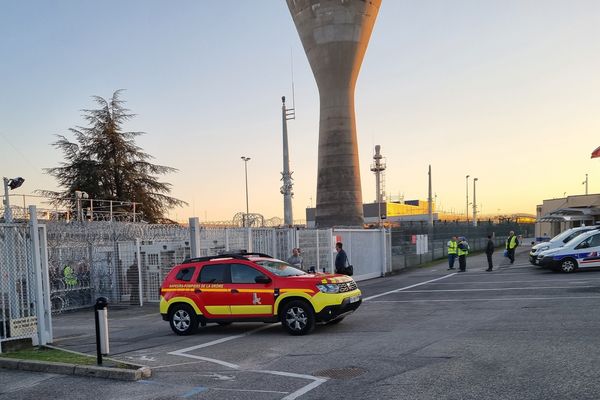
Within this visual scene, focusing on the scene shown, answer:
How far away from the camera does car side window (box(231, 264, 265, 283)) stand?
36.0ft

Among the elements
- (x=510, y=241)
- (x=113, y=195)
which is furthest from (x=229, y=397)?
(x=113, y=195)

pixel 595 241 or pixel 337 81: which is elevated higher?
pixel 337 81

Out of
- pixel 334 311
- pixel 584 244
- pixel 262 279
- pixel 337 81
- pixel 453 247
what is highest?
pixel 337 81

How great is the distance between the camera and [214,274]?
11.3 m

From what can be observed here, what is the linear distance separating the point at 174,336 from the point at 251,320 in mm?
1869

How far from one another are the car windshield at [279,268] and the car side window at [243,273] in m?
0.24

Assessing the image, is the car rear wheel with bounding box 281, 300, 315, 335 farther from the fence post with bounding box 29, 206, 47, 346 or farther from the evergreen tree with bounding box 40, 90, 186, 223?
the evergreen tree with bounding box 40, 90, 186, 223

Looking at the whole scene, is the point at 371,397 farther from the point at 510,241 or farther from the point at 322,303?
the point at 510,241

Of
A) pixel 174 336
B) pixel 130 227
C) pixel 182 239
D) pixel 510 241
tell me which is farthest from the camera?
pixel 510 241

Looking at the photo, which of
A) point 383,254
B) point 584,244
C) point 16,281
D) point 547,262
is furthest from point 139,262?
point 584,244

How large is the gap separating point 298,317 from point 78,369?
4.17m

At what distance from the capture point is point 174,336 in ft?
37.7

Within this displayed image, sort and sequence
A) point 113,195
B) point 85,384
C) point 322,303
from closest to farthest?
point 85,384 < point 322,303 < point 113,195

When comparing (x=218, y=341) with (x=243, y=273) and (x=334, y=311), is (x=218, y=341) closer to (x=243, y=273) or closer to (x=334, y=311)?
(x=243, y=273)
